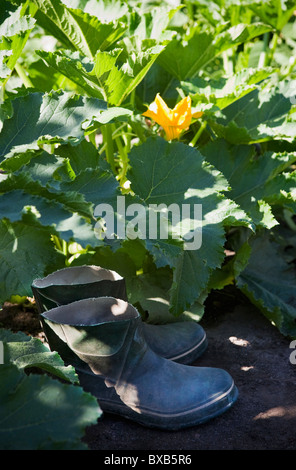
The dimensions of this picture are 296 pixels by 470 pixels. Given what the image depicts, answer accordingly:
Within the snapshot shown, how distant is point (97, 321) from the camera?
178 centimetres

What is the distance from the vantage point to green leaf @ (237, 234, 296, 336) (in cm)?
218

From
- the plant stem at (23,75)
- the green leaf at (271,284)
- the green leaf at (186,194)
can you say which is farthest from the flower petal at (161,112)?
the green leaf at (271,284)

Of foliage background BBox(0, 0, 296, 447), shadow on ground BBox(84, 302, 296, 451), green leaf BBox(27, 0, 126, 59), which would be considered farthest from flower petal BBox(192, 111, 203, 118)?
shadow on ground BBox(84, 302, 296, 451)

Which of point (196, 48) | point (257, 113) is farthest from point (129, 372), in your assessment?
point (196, 48)

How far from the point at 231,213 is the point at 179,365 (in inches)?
21.0

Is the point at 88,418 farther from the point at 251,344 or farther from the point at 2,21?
the point at 2,21

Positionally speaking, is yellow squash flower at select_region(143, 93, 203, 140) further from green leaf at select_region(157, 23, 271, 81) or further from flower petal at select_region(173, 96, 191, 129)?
green leaf at select_region(157, 23, 271, 81)

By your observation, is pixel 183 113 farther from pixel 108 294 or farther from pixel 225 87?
pixel 108 294

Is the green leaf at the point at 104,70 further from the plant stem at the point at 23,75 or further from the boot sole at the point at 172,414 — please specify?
the boot sole at the point at 172,414

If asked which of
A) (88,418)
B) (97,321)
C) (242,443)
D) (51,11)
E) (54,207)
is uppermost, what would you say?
(51,11)

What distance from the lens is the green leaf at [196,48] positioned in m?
2.39
